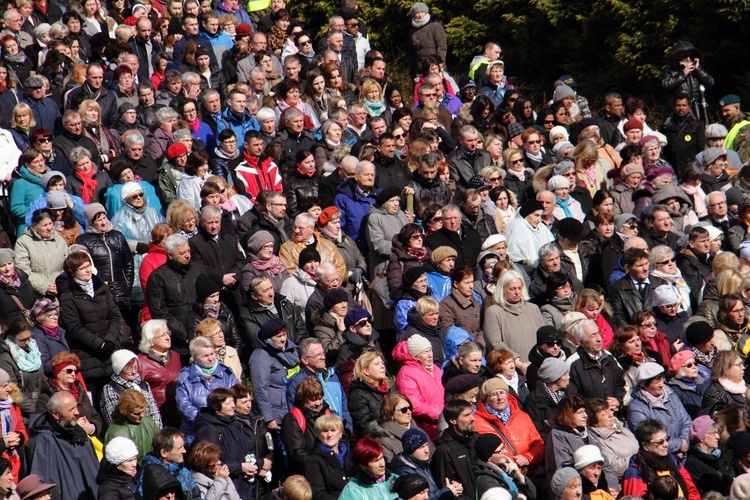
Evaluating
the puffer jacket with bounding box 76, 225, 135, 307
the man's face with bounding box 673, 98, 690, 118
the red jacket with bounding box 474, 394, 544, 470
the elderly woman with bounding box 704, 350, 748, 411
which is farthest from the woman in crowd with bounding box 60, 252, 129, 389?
the man's face with bounding box 673, 98, 690, 118

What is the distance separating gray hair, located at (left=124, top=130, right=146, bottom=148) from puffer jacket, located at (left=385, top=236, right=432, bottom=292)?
319 cm

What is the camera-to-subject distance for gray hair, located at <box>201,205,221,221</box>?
492 inches

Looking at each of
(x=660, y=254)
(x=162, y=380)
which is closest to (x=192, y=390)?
(x=162, y=380)

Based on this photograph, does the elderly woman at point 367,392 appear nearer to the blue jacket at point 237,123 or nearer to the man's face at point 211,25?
the blue jacket at point 237,123

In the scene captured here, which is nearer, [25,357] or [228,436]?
[228,436]

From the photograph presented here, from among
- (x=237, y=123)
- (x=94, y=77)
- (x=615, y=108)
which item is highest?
(x=94, y=77)

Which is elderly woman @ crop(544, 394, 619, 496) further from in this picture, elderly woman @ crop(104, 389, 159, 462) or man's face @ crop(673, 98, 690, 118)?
man's face @ crop(673, 98, 690, 118)

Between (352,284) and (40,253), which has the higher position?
(40,253)

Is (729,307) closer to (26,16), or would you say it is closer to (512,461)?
(512,461)

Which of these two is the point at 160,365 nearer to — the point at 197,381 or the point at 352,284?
the point at 197,381

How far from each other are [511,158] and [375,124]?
1.60 m

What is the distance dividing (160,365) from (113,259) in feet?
5.67

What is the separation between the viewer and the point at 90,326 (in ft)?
37.1

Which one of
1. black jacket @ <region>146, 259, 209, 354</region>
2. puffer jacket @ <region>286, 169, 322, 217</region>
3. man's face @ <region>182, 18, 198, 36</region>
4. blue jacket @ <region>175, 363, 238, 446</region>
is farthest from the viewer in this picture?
man's face @ <region>182, 18, 198, 36</region>
